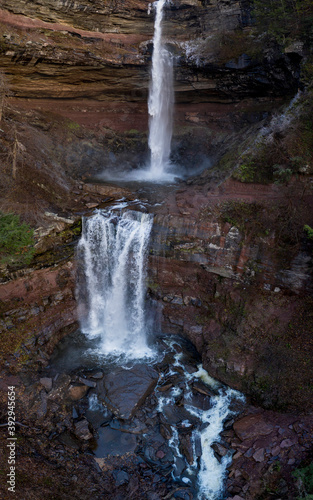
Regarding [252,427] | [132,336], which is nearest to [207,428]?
[252,427]

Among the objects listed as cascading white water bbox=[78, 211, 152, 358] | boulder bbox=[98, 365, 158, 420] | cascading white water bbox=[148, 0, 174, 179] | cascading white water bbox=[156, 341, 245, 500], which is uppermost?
cascading white water bbox=[148, 0, 174, 179]

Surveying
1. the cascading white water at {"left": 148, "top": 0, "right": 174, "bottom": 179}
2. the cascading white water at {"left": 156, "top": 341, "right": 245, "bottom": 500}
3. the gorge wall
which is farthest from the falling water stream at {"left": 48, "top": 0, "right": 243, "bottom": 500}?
the cascading white water at {"left": 148, "top": 0, "right": 174, "bottom": 179}

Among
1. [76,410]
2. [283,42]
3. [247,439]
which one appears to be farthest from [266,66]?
[76,410]

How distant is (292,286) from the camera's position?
13469 mm

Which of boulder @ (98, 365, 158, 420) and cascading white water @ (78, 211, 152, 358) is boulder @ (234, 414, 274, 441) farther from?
cascading white water @ (78, 211, 152, 358)

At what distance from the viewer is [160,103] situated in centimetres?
2311

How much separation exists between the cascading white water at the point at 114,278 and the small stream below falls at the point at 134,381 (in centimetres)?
5

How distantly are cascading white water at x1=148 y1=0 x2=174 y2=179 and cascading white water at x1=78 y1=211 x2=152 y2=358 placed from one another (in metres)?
7.27

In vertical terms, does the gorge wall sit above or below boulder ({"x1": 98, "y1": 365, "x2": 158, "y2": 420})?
above

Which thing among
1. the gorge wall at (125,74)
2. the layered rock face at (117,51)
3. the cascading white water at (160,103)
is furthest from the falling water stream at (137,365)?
the layered rock face at (117,51)

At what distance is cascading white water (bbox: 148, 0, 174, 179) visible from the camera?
21.5 m

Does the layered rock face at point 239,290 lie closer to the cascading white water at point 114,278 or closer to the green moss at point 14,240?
the cascading white water at point 114,278

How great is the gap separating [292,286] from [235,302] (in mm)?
2571

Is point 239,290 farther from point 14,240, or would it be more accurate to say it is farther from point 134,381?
point 14,240
